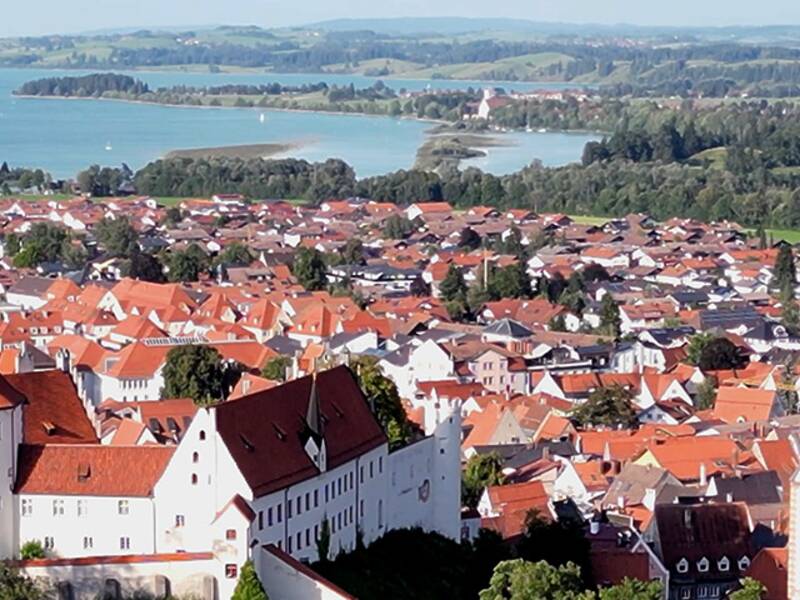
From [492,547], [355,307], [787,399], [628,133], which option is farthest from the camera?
[628,133]

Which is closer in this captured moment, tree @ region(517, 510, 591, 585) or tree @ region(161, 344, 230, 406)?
tree @ region(517, 510, 591, 585)

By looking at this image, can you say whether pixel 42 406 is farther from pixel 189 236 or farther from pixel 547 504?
pixel 189 236


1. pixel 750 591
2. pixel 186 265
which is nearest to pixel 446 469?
pixel 750 591

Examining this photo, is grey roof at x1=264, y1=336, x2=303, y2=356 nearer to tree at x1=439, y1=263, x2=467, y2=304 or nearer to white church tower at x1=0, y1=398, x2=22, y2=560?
tree at x1=439, y1=263, x2=467, y2=304

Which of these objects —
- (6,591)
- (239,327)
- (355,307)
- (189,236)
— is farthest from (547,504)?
(189,236)

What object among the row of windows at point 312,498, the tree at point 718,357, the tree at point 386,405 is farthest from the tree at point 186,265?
the row of windows at point 312,498

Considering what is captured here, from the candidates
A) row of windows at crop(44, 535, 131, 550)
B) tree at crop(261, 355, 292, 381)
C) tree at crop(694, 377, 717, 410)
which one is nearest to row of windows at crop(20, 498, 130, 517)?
row of windows at crop(44, 535, 131, 550)
